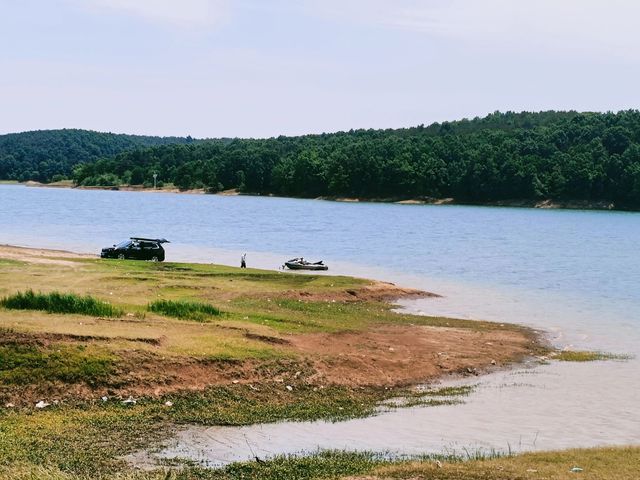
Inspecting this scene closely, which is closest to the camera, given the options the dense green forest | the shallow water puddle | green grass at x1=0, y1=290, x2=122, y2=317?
the shallow water puddle

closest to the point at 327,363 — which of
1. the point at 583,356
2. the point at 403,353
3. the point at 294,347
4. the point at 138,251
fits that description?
the point at 294,347

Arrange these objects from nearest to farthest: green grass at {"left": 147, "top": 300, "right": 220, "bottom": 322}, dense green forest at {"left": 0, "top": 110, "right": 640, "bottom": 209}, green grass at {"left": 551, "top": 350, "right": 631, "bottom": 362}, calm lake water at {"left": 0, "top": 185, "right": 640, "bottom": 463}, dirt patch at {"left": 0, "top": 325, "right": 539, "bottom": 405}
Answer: calm lake water at {"left": 0, "top": 185, "right": 640, "bottom": 463}, dirt patch at {"left": 0, "top": 325, "right": 539, "bottom": 405}, green grass at {"left": 147, "top": 300, "right": 220, "bottom": 322}, green grass at {"left": 551, "top": 350, "right": 631, "bottom": 362}, dense green forest at {"left": 0, "top": 110, "right": 640, "bottom": 209}

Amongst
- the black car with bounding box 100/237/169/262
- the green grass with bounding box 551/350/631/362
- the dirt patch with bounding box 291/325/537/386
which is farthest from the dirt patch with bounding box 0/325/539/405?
the black car with bounding box 100/237/169/262

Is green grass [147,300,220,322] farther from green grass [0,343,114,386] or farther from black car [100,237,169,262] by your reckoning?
black car [100,237,169,262]

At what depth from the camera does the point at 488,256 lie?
74938 mm

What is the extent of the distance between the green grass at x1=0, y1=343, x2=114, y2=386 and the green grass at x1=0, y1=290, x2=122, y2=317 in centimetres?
427

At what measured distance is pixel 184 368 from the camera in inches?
828

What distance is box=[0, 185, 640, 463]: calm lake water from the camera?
18484 mm

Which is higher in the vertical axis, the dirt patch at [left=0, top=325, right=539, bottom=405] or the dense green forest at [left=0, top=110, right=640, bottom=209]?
the dense green forest at [left=0, top=110, right=640, bottom=209]

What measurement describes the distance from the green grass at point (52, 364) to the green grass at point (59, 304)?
4267 millimetres

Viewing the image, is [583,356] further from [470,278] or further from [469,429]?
[470,278]

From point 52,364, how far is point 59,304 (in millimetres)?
5334

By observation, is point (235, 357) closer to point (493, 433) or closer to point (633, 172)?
point (493, 433)

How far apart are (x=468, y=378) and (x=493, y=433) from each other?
240 inches
